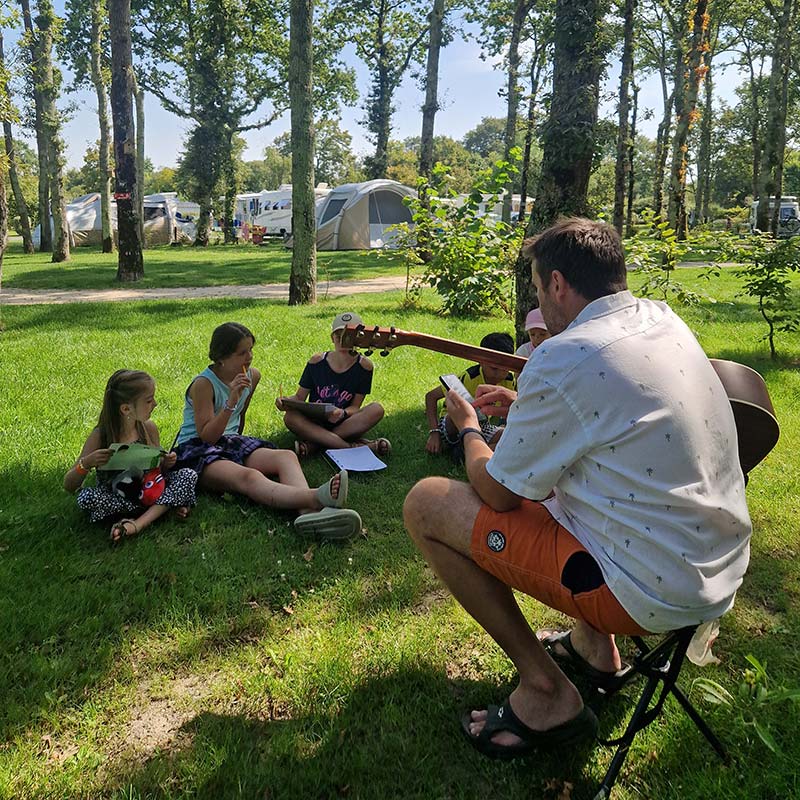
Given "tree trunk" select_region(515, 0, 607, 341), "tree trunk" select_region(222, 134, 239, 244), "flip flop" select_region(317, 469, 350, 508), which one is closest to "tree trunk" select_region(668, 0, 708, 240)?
"tree trunk" select_region(515, 0, 607, 341)

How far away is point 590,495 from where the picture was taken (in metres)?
1.69

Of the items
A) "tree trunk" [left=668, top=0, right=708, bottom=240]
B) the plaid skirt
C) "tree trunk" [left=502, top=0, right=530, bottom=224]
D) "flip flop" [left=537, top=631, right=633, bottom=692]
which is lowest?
"flip flop" [left=537, top=631, right=633, bottom=692]

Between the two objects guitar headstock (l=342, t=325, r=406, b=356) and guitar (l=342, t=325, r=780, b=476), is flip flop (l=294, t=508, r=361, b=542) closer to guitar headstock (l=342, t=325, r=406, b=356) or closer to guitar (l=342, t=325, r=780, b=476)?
guitar headstock (l=342, t=325, r=406, b=356)

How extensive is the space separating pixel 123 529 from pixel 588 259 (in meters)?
2.54

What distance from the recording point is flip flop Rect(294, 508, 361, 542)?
317 cm

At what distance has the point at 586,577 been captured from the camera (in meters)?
1.73

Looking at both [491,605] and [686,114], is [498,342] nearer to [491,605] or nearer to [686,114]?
[491,605]

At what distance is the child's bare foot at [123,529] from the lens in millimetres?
3092

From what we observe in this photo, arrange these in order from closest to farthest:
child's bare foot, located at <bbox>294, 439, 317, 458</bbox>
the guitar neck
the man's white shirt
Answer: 1. the man's white shirt
2. the guitar neck
3. child's bare foot, located at <bbox>294, 439, 317, 458</bbox>

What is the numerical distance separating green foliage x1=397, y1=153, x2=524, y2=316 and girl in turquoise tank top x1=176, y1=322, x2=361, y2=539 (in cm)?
545

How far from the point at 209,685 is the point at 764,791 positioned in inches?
70.8

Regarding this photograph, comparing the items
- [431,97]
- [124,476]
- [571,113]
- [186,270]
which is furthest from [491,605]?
[431,97]

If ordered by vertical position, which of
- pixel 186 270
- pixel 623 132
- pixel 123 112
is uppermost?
pixel 623 132

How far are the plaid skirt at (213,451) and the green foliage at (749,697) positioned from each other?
261cm
